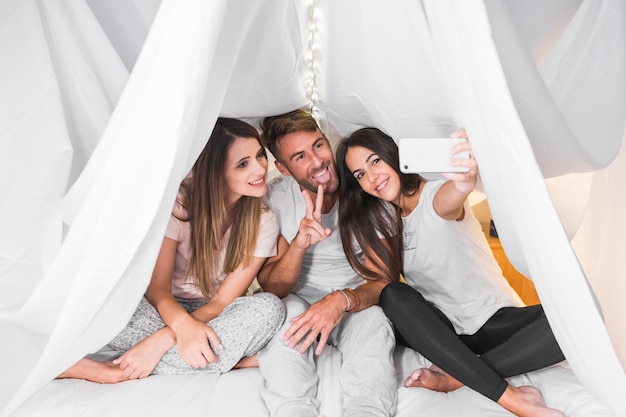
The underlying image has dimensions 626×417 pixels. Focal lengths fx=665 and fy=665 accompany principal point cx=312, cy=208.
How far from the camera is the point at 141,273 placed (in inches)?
40.9

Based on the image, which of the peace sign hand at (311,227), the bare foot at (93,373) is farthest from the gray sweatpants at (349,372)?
the bare foot at (93,373)

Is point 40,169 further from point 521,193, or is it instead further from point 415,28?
point 521,193

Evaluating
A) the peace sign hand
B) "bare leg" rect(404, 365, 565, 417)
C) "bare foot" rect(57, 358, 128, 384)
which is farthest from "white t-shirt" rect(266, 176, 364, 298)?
"bare foot" rect(57, 358, 128, 384)

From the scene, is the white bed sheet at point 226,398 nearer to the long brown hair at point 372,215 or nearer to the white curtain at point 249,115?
the white curtain at point 249,115

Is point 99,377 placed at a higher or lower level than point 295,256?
lower

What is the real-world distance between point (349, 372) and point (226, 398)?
0.83 feet

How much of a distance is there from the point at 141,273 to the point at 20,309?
0.33 m

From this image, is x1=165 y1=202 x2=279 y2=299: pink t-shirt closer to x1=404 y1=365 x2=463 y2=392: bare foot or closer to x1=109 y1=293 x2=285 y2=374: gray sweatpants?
x1=109 y1=293 x2=285 y2=374: gray sweatpants

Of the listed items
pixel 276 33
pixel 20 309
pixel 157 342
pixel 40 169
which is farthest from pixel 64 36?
pixel 157 342

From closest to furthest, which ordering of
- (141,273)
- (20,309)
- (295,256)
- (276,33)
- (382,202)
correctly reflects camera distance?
(141,273), (20,309), (276,33), (295,256), (382,202)

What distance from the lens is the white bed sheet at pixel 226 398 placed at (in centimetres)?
125

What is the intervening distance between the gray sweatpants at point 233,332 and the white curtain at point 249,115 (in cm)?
25

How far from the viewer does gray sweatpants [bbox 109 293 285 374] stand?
1415 mm

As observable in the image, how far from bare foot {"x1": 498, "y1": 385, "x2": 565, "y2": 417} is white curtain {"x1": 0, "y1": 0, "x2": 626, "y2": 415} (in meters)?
0.18
